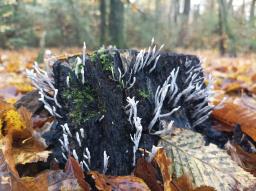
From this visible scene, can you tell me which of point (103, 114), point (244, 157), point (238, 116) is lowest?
point (244, 157)

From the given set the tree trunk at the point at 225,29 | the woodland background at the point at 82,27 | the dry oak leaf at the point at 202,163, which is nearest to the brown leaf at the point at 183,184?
the dry oak leaf at the point at 202,163

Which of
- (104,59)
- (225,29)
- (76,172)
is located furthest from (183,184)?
(225,29)

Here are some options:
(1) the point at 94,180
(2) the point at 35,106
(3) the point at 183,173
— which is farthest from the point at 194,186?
(2) the point at 35,106

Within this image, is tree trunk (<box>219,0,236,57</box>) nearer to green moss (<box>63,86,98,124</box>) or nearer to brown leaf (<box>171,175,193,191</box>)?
green moss (<box>63,86,98,124</box>)

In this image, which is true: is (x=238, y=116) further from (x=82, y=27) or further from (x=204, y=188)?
(x=82, y=27)

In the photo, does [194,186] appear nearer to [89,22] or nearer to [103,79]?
[103,79]

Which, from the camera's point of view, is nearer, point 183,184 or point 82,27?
point 183,184
